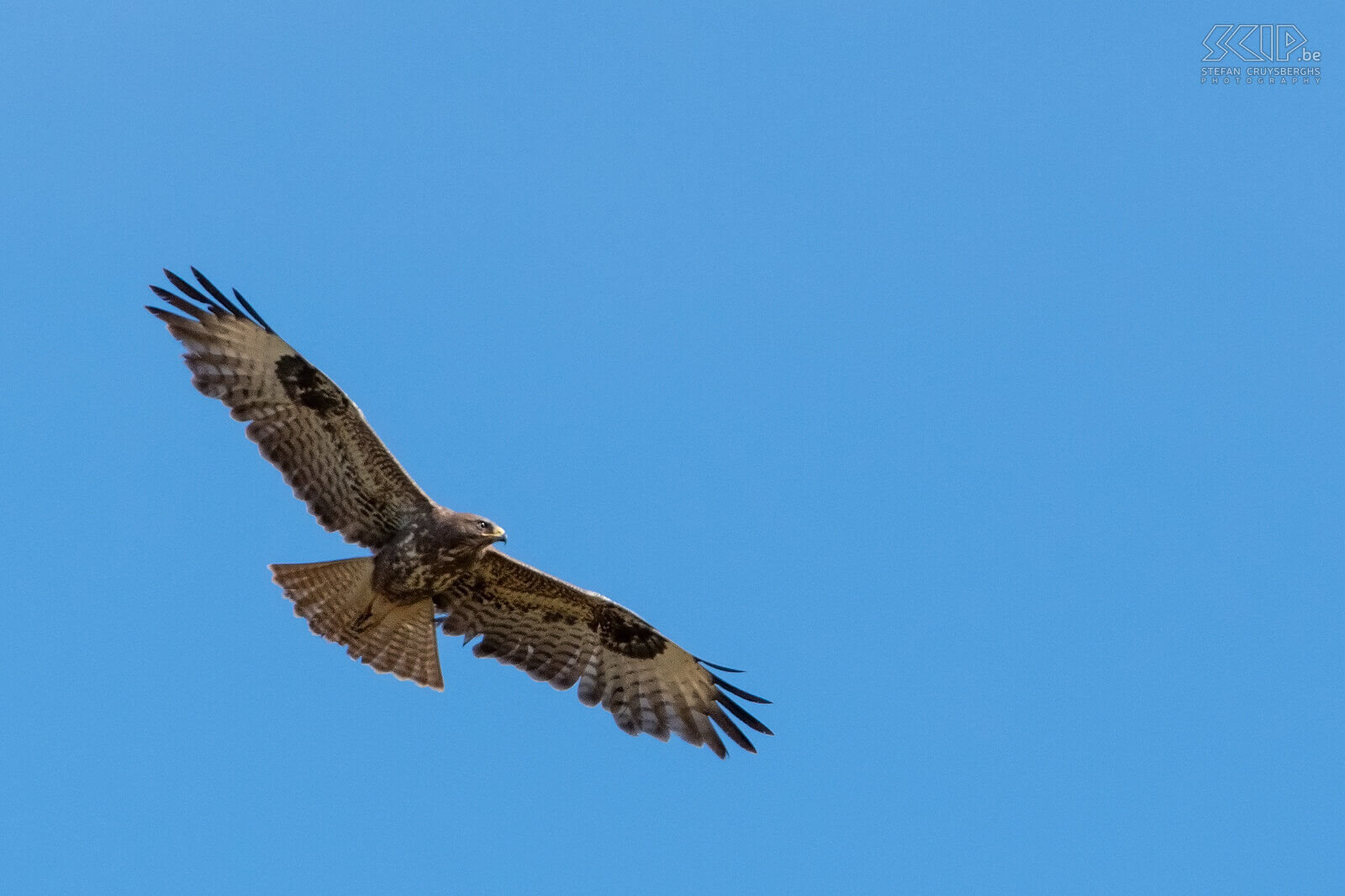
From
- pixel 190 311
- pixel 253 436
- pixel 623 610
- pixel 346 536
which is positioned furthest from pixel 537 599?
pixel 190 311

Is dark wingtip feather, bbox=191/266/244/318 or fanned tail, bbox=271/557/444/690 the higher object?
dark wingtip feather, bbox=191/266/244/318

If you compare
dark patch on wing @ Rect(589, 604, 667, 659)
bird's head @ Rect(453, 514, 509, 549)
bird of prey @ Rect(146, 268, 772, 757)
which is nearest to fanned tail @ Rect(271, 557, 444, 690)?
bird of prey @ Rect(146, 268, 772, 757)

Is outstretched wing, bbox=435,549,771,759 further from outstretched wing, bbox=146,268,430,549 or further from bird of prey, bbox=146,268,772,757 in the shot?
outstretched wing, bbox=146,268,430,549

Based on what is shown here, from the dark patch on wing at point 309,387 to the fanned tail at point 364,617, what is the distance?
110cm

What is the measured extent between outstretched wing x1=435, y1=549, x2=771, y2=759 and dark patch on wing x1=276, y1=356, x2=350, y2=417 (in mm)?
1723

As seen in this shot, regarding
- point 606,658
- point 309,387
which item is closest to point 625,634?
point 606,658

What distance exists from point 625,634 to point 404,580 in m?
1.74

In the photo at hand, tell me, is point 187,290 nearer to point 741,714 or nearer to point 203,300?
point 203,300

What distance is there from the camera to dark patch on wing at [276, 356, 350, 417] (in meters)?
11.2

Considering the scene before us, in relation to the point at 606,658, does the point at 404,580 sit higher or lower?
lower

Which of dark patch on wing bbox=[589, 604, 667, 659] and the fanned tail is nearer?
the fanned tail

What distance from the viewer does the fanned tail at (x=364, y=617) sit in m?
11.3

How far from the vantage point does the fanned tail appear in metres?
11.3

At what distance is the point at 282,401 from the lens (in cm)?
1130
